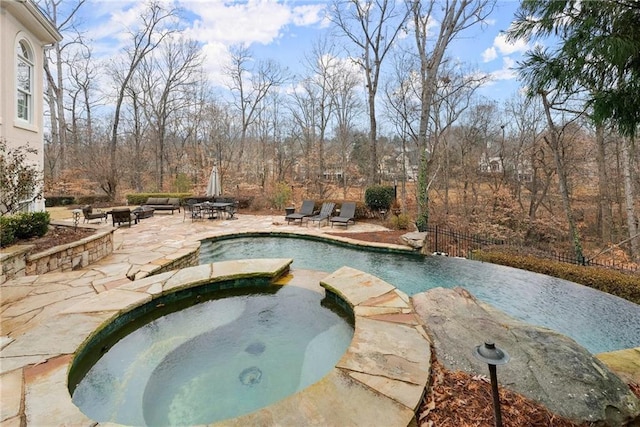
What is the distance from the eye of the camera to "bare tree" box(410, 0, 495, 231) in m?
8.73

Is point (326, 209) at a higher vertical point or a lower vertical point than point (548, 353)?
higher

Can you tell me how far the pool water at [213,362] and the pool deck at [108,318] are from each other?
321mm

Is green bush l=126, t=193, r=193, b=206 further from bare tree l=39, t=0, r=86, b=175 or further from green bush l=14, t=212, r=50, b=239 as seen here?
green bush l=14, t=212, r=50, b=239

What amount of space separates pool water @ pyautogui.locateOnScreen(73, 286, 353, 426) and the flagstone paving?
32 cm

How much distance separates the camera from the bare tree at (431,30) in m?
8.73

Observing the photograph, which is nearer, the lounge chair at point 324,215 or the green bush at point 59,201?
the lounge chair at point 324,215

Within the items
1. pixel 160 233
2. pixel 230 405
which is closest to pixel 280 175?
pixel 160 233

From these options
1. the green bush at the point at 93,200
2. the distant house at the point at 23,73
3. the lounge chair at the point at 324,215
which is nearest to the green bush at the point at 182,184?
the green bush at the point at 93,200

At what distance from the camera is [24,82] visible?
6.39m

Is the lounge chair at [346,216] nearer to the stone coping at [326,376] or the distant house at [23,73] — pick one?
the stone coping at [326,376]

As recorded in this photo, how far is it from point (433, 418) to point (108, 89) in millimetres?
22595

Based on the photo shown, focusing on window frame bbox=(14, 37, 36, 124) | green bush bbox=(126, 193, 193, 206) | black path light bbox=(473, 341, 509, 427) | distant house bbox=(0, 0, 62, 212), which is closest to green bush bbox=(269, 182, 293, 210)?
green bush bbox=(126, 193, 193, 206)

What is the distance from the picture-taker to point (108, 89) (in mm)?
17547

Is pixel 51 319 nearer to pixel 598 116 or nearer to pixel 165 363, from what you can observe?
pixel 165 363
